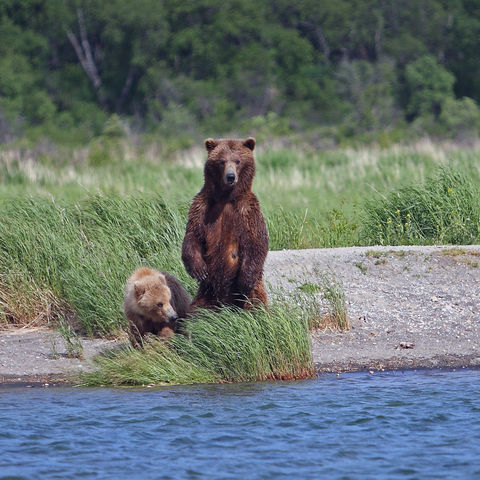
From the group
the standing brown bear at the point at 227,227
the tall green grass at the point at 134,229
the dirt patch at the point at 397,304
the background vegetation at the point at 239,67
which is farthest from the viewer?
the background vegetation at the point at 239,67

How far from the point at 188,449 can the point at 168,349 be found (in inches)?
73.3

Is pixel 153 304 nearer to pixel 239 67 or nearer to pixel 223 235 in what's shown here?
pixel 223 235

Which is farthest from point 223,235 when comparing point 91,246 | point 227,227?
point 91,246

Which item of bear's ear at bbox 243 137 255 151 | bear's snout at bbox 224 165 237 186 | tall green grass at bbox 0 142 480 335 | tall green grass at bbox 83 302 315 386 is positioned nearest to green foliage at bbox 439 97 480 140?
tall green grass at bbox 0 142 480 335

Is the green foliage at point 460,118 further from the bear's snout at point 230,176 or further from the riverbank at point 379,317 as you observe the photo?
the bear's snout at point 230,176

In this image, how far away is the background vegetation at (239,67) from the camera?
37.2 metres

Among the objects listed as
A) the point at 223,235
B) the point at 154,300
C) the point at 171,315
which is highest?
the point at 223,235

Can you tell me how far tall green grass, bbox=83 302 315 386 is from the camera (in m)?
7.86

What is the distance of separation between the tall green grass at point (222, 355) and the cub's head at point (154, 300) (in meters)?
0.20

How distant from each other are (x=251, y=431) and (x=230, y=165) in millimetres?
2148

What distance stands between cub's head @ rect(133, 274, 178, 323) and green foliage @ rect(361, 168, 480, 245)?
16.8 feet

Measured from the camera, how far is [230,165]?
7.41 metres

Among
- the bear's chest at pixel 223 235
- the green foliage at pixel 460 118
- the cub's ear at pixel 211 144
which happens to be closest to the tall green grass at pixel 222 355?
the bear's chest at pixel 223 235

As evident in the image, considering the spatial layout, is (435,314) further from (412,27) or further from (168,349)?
(412,27)
